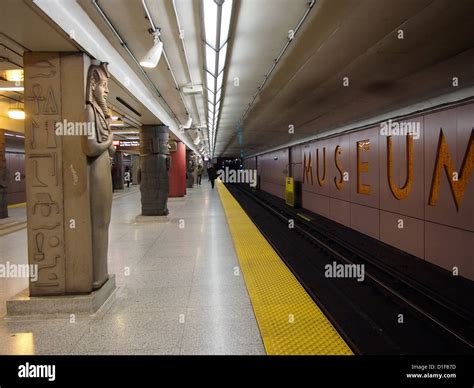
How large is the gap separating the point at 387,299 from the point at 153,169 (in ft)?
22.5

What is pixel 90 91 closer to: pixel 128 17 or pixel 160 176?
pixel 128 17

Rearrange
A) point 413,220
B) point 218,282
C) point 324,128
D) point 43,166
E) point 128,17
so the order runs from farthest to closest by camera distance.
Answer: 1. point 324,128
2. point 413,220
3. point 218,282
4. point 128,17
5. point 43,166

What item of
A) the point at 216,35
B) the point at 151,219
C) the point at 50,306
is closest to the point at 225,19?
the point at 216,35

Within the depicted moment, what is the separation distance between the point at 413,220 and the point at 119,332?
563 centimetres

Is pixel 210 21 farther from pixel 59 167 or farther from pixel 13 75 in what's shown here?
pixel 13 75

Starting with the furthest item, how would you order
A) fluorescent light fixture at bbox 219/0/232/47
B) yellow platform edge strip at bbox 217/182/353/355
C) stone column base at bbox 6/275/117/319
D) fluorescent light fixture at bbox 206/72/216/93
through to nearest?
fluorescent light fixture at bbox 206/72/216/93, fluorescent light fixture at bbox 219/0/232/47, stone column base at bbox 6/275/117/319, yellow platform edge strip at bbox 217/182/353/355

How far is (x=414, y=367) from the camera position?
2676 millimetres

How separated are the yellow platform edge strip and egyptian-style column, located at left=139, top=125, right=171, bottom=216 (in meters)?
4.47

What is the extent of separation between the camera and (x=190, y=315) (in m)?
3.30

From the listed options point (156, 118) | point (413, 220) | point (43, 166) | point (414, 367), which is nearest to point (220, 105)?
point (156, 118)

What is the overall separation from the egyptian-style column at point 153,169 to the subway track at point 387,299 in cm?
368

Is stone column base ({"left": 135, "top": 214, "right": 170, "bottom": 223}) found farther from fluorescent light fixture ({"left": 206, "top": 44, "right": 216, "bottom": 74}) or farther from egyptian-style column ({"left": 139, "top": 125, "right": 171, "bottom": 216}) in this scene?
fluorescent light fixture ({"left": 206, "top": 44, "right": 216, "bottom": 74})

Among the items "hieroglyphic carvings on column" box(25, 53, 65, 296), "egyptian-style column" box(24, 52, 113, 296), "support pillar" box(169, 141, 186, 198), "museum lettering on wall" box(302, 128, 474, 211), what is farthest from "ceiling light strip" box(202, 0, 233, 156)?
"support pillar" box(169, 141, 186, 198)

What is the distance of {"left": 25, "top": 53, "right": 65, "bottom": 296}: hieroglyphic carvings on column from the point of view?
3.28 m
